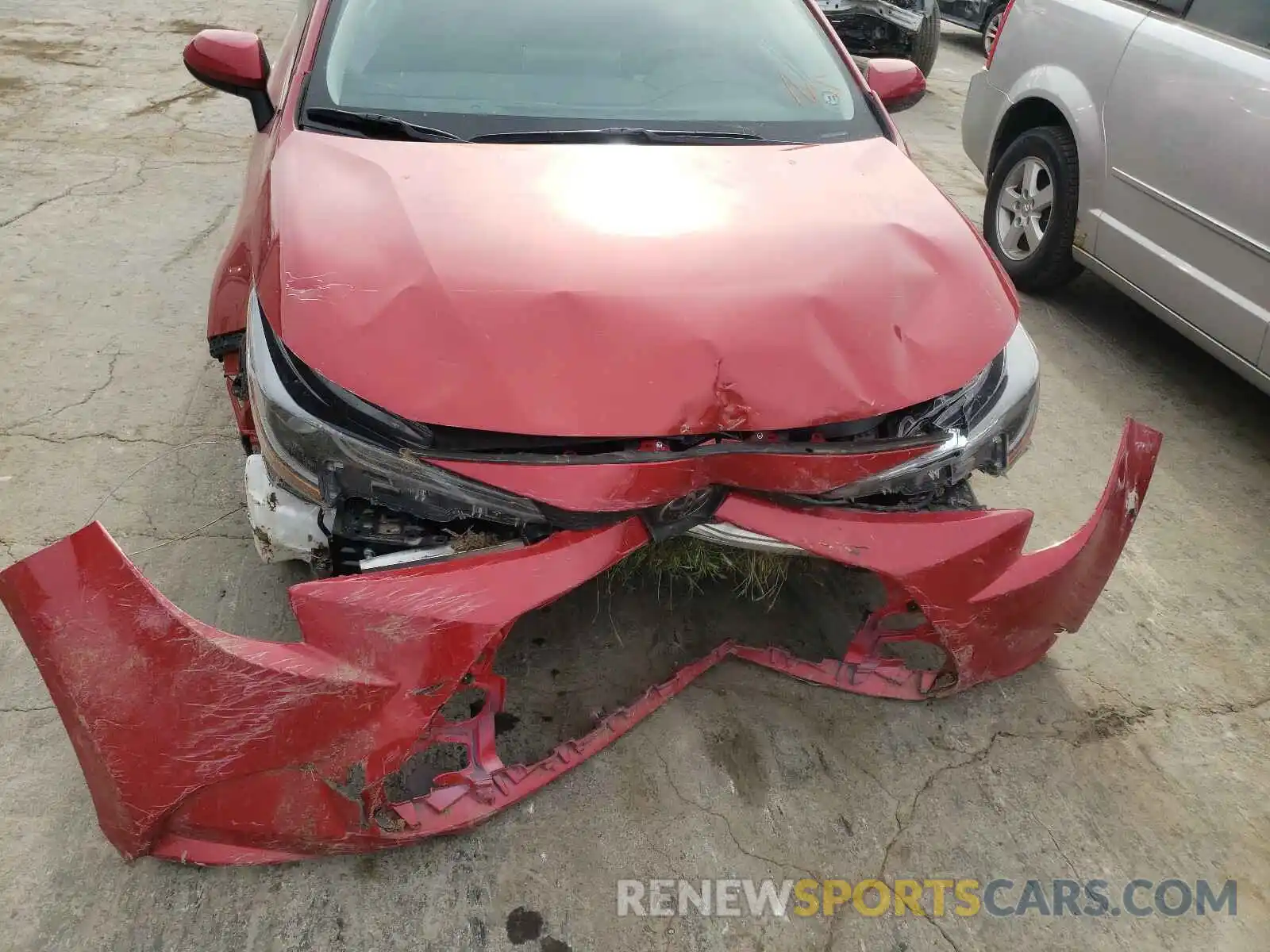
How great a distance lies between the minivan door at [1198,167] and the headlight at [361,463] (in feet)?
9.06

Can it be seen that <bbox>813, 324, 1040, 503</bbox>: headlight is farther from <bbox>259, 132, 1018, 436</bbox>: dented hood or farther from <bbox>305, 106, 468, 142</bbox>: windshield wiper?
<bbox>305, 106, 468, 142</bbox>: windshield wiper

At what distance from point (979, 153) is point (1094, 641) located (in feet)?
9.73

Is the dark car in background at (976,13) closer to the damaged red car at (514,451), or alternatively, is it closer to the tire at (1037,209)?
the tire at (1037,209)

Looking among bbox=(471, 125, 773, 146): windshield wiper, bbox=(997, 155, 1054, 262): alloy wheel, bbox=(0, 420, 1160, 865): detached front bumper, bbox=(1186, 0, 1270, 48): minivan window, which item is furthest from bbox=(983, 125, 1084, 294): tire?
bbox=(0, 420, 1160, 865): detached front bumper

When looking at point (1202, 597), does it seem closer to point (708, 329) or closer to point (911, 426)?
point (911, 426)

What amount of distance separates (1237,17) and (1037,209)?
3.47ft

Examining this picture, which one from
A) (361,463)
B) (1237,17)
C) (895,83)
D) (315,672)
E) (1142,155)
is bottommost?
(315,672)

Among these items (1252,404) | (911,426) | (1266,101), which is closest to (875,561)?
(911,426)

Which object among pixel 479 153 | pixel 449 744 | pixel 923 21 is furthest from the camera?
pixel 923 21

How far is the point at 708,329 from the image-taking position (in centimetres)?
170

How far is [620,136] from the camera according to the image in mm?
2320

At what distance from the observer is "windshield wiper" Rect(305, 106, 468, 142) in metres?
2.22

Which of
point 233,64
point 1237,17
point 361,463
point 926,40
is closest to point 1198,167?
point 1237,17

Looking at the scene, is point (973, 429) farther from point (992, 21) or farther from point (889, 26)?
point (992, 21)
